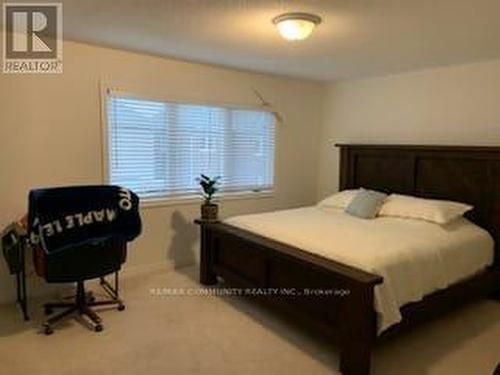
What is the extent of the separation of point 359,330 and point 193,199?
242 centimetres

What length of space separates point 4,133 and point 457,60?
4.00 meters

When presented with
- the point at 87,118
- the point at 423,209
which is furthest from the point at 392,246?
the point at 87,118

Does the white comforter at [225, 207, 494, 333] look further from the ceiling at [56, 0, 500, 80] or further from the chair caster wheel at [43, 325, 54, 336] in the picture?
the chair caster wheel at [43, 325, 54, 336]

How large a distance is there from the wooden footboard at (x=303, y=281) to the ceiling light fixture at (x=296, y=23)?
1497 millimetres

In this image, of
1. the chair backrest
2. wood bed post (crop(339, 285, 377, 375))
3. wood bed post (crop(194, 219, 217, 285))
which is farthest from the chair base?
wood bed post (crop(339, 285, 377, 375))

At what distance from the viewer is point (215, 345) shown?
2.62m

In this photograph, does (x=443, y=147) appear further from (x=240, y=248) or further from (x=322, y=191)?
(x=240, y=248)

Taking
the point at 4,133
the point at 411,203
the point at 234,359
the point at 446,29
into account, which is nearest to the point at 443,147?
the point at 411,203

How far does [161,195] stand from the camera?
13.0 feet

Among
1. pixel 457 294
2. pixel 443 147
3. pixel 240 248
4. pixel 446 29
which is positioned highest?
pixel 446 29

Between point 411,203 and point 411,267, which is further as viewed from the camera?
point 411,203

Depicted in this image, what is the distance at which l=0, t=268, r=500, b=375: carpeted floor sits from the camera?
2.37m

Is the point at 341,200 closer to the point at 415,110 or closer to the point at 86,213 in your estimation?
the point at 415,110

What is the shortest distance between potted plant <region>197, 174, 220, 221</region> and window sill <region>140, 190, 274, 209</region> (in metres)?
0.15
